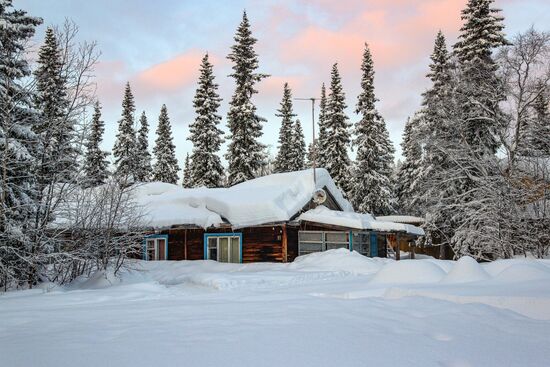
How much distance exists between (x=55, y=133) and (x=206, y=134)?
76.9 ft

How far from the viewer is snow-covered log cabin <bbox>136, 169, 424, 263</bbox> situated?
22.9 metres

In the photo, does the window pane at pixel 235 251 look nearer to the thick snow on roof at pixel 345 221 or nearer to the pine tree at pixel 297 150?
the thick snow on roof at pixel 345 221

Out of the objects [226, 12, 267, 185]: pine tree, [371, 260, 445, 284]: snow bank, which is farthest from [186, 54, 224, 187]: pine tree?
[371, 260, 445, 284]: snow bank

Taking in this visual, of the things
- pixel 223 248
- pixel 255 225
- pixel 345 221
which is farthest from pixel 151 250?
pixel 345 221

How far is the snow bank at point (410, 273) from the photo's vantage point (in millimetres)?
11680

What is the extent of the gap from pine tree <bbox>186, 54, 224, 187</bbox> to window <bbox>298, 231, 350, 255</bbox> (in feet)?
47.5

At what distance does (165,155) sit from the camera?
161ft

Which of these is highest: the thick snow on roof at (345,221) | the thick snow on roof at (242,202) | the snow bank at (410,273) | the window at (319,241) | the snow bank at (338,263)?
the thick snow on roof at (242,202)

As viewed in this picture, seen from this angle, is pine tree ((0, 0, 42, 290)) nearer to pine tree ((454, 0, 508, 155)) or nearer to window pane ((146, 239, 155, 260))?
window pane ((146, 239, 155, 260))

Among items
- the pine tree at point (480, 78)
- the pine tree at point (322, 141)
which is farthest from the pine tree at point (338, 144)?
the pine tree at point (480, 78)

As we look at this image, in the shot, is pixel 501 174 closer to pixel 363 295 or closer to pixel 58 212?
pixel 363 295

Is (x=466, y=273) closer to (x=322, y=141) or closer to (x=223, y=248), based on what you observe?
(x=223, y=248)

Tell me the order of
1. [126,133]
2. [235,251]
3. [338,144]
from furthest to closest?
1. [126,133]
2. [338,144]
3. [235,251]

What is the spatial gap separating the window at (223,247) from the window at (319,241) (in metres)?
3.38
